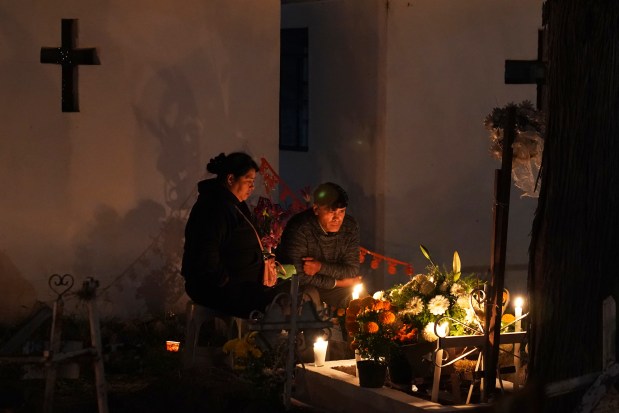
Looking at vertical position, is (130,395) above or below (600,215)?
below

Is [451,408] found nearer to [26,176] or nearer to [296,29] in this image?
[26,176]

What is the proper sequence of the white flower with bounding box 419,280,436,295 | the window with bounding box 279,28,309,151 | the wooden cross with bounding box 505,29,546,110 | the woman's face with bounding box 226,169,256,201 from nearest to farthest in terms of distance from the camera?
the white flower with bounding box 419,280,436,295 → the wooden cross with bounding box 505,29,546,110 → the woman's face with bounding box 226,169,256,201 → the window with bounding box 279,28,309,151

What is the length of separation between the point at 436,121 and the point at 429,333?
4.33m

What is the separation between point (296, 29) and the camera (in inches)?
536

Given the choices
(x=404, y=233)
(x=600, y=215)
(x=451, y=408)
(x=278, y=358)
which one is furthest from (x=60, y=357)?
(x=404, y=233)

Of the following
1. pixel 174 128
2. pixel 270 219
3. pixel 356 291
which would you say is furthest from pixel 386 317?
pixel 174 128

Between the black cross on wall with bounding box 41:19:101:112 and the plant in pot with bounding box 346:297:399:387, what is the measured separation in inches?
152

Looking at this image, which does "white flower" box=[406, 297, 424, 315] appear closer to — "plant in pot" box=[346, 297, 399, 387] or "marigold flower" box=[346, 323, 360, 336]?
"plant in pot" box=[346, 297, 399, 387]

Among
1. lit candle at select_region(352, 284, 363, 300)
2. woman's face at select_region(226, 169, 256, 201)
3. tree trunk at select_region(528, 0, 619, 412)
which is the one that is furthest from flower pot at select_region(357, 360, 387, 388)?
woman's face at select_region(226, 169, 256, 201)

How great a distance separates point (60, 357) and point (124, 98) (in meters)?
4.60

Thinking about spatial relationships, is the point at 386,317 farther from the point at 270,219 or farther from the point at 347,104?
the point at 347,104

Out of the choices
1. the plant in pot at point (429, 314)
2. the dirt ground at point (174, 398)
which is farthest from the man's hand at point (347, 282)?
the plant in pot at point (429, 314)

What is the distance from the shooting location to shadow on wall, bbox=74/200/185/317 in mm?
10758

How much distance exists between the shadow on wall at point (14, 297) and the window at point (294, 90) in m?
4.10
